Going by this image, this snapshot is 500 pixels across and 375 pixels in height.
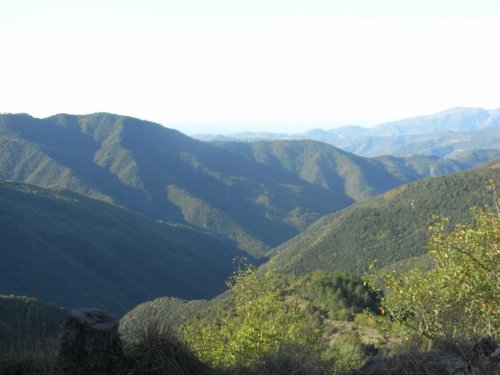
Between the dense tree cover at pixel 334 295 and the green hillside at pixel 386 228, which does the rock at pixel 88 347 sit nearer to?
the dense tree cover at pixel 334 295

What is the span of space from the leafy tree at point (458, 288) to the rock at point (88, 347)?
7.23 m

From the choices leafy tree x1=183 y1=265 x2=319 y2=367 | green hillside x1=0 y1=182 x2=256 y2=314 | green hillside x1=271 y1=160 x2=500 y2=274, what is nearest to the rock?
leafy tree x1=183 y1=265 x2=319 y2=367

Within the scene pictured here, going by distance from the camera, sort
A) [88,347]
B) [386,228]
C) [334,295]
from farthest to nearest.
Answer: [386,228] → [334,295] → [88,347]

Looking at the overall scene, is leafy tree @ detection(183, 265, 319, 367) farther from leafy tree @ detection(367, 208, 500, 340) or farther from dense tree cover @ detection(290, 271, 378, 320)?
dense tree cover @ detection(290, 271, 378, 320)

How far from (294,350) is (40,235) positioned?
158 m

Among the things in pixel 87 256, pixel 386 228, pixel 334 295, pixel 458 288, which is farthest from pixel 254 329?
pixel 87 256

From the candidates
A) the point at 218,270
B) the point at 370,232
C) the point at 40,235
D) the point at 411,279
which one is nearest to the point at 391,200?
the point at 370,232

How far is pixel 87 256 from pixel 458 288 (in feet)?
528

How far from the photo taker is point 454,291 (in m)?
12.0

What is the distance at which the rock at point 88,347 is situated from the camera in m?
8.66

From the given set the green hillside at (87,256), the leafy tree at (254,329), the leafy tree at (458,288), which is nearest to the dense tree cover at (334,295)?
the leafy tree at (254,329)

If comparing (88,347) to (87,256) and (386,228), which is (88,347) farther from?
(386,228)

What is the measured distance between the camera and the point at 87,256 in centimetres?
15825

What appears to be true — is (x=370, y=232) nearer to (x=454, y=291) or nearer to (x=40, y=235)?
(x=40, y=235)
